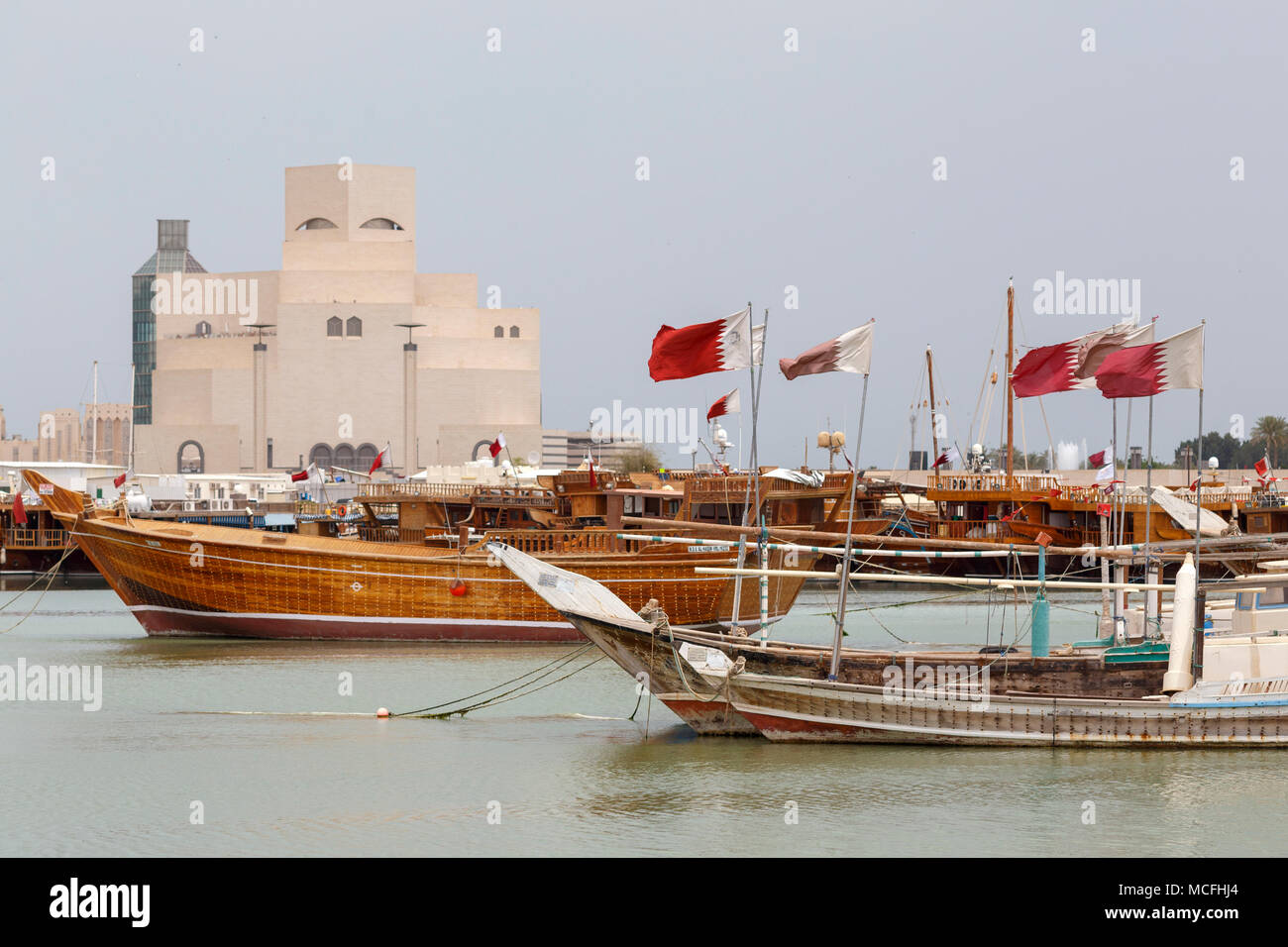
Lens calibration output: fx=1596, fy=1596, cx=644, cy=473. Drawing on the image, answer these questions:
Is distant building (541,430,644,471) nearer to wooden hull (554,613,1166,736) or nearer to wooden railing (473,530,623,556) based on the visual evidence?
wooden railing (473,530,623,556)

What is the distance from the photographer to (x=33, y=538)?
5881 centimetres

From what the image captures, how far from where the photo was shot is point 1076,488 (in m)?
52.1

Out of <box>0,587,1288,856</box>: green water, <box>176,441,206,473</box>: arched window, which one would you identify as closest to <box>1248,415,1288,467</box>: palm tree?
<box>176,441,206,473</box>: arched window

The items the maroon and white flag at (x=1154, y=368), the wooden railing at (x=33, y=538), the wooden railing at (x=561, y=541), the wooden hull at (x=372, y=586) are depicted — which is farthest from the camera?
the wooden railing at (x=33, y=538)

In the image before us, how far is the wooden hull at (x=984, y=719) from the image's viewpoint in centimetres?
1684

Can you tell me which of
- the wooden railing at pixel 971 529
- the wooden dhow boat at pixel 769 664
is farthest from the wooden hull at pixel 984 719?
the wooden railing at pixel 971 529

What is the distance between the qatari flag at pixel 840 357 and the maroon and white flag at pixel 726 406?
6260 mm

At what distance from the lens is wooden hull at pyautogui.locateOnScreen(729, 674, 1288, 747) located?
16.8 metres

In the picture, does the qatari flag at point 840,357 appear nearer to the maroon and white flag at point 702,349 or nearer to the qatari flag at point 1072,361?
the maroon and white flag at point 702,349

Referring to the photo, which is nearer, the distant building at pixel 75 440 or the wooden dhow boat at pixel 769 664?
the wooden dhow boat at pixel 769 664

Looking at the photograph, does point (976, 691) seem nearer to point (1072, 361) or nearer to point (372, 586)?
point (1072, 361)

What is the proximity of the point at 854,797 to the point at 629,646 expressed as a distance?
3.38 m
